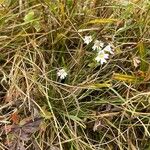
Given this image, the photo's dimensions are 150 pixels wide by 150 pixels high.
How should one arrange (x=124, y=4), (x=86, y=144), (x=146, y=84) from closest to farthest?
(x=86, y=144) → (x=146, y=84) → (x=124, y=4)

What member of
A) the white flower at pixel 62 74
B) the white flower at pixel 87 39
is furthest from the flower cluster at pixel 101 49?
the white flower at pixel 62 74

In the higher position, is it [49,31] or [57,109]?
[49,31]

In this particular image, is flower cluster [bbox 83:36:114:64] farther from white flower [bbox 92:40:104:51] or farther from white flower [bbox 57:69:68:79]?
white flower [bbox 57:69:68:79]

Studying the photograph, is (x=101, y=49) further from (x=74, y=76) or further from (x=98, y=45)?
(x=74, y=76)

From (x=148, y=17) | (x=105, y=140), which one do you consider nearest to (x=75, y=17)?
(x=148, y=17)

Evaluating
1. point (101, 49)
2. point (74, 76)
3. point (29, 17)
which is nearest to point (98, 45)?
point (101, 49)

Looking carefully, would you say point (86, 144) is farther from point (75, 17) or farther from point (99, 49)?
point (75, 17)
